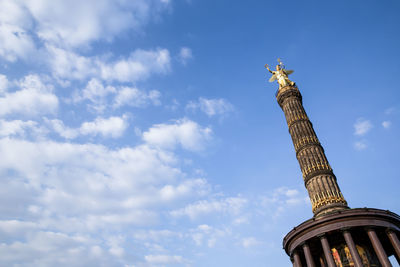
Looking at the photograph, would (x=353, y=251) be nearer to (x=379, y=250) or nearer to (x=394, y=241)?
(x=379, y=250)

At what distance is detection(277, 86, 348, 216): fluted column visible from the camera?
30391mm

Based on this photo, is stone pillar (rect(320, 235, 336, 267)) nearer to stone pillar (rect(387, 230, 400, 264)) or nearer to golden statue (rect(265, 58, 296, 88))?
stone pillar (rect(387, 230, 400, 264))

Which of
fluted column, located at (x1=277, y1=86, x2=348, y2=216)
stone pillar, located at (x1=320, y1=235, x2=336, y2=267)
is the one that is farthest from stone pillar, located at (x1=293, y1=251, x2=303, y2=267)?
fluted column, located at (x1=277, y1=86, x2=348, y2=216)

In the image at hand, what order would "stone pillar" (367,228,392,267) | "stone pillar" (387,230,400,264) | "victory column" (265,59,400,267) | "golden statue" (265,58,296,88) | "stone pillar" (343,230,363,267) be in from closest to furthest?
"stone pillar" (367,228,392,267)
"stone pillar" (343,230,363,267)
"stone pillar" (387,230,400,264)
"victory column" (265,59,400,267)
"golden statue" (265,58,296,88)

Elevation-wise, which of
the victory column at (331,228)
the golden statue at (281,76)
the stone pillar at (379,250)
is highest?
the golden statue at (281,76)

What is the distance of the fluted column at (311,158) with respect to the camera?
30.4m

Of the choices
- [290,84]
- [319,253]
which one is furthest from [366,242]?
[290,84]

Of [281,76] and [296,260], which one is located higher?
[281,76]

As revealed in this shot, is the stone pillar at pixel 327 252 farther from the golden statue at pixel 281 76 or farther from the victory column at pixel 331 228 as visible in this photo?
the golden statue at pixel 281 76

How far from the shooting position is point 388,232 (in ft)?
83.9

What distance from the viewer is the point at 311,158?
3381cm

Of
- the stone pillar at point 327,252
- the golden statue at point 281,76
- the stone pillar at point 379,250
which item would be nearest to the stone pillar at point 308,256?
the stone pillar at point 327,252

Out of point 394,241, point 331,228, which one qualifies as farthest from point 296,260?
point 394,241

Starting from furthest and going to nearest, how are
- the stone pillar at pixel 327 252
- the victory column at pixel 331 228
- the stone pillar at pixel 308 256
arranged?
the stone pillar at pixel 308 256, the victory column at pixel 331 228, the stone pillar at pixel 327 252
